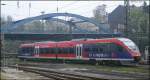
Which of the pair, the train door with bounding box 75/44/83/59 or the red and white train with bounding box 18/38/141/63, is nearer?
the red and white train with bounding box 18/38/141/63

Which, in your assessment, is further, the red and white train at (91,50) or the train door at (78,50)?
the train door at (78,50)

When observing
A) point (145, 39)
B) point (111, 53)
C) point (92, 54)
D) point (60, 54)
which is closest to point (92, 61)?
point (92, 54)

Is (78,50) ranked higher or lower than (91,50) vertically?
lower

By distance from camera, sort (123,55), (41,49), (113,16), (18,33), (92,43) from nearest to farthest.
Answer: (123,55) → (92,43) → (41,49) → (18,33) → (113,16)

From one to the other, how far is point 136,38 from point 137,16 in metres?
27.4

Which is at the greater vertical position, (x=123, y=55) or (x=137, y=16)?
(x=137, y=16)

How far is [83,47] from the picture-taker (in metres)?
48.2

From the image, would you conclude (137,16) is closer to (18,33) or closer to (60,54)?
(18,33)

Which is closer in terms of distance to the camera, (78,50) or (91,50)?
(91,50)

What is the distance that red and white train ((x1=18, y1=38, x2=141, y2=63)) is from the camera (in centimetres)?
4098

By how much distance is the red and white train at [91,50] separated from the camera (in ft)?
134

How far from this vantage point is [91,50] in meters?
46.6

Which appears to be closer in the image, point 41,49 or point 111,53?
point 111,53

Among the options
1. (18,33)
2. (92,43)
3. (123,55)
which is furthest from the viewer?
(18,33)
